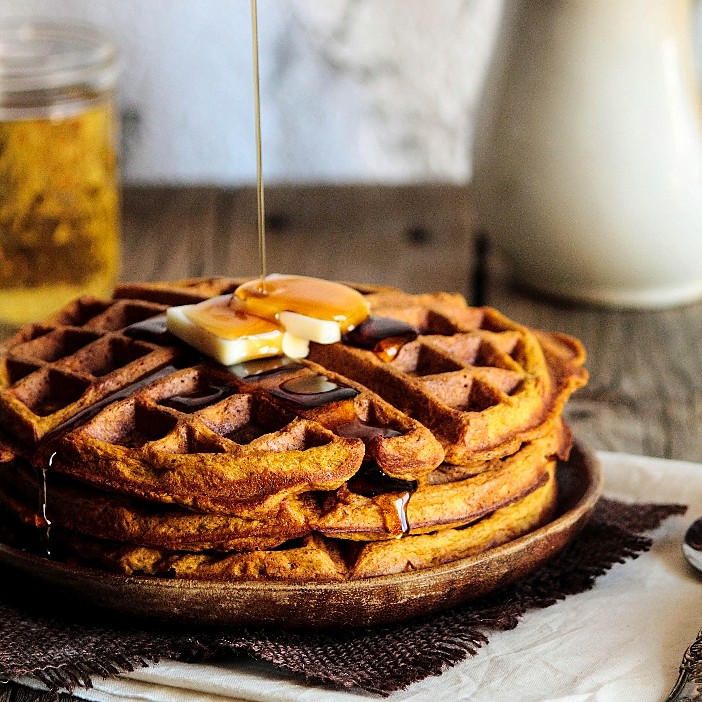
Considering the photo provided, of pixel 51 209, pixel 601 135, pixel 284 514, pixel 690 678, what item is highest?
pixel 601 135

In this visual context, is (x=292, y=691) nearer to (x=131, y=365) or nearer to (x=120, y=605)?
(x=120, y=605)

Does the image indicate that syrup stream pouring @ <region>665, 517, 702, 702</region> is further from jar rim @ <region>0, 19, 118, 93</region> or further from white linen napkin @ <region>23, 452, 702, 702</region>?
jar rim @ <region>0, 19, 118, 93</region>

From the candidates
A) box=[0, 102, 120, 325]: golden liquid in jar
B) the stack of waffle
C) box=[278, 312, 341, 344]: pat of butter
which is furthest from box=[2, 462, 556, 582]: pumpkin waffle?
box=[0, 102, 120, 325]: golden liquid in jar

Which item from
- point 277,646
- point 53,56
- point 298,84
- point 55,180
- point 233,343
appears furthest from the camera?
point 298,84

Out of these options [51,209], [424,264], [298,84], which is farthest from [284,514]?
[298,84]

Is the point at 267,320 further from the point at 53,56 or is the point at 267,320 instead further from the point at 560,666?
the point at 53,56
